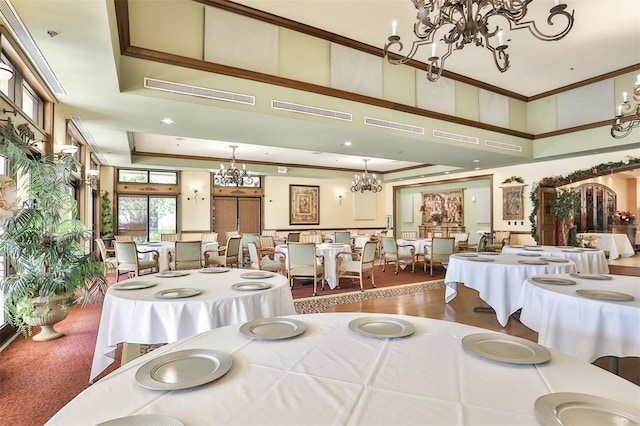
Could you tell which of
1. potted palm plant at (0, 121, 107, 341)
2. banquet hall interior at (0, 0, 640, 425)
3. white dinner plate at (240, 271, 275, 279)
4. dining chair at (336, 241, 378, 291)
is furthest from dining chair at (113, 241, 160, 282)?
white dinner plate at (240, 271, 275, 279)

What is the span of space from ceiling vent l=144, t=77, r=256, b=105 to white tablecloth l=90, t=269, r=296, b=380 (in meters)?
2.74

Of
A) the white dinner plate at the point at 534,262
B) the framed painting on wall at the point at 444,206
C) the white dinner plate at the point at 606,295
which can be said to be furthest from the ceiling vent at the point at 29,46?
the framed painting on wall at the point at 444,206

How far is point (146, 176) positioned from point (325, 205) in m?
6.55

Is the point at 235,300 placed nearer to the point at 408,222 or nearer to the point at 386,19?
the point at 386,19

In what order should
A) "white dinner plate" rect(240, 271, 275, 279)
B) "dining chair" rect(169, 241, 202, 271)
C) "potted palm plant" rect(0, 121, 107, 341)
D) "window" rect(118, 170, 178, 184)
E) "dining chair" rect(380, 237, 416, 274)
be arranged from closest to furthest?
"white dinner plate" rect(240, 271, 275, 279) → "potted palm plant" rect(0, 121, 107, 341) → "dining chair" rect(169, 241, 202, 271) → "dining chair" rect(380, 237, 416, 274) → "window" rect(118, 170, 178, 184)

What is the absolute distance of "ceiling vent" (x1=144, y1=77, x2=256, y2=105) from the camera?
4.15 meters

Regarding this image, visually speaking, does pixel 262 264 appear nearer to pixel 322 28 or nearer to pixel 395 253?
pixel 395 253

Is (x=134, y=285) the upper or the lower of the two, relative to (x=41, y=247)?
lower

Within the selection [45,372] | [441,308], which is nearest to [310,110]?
[441,308]

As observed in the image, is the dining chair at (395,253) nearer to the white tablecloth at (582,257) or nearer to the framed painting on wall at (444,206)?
the white tablecloth at (582,257)

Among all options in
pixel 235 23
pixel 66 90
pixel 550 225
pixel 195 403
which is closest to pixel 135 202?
pixel 66 90

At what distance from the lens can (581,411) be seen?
2.73 ft

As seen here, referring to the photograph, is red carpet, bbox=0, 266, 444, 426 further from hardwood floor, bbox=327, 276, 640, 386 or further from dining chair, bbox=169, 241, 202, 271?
hardwood floor, bbox=327, 276, 640, 386

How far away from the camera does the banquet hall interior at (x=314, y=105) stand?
3318mm
